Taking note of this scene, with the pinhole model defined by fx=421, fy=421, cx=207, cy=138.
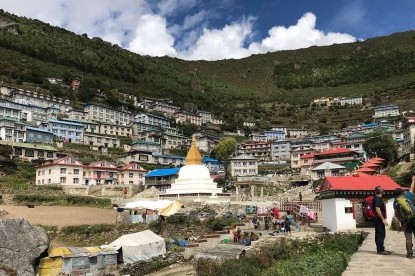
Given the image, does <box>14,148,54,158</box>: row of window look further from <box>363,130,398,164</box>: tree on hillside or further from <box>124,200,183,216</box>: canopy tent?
<box>363,130,398,164</box>: tree on hillside

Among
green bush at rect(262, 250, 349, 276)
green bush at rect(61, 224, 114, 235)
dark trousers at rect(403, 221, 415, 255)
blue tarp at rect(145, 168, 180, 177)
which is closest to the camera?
green bush at rect(262, 250, 349, 276)

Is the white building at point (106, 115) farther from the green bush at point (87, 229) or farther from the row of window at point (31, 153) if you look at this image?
the green bush at point (87, 229)

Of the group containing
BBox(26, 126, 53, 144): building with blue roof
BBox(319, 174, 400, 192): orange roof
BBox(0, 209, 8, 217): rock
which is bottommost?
BBox(0, 209, 8, 217): rock

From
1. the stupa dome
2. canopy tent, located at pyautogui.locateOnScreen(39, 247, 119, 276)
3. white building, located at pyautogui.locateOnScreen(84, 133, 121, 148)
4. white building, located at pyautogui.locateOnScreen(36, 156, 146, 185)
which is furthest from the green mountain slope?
canopy tent, located at pyautogui.locateOnScreen(39, 247, 119, 276)

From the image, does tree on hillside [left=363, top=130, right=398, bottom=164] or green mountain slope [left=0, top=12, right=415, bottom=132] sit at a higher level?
green mountain slope [left=0, top=12, right=415, bottom=132]

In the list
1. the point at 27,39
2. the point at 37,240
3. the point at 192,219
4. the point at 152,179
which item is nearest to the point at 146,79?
the point at 27,39

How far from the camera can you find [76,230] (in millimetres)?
33312

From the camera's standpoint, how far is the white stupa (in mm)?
46312

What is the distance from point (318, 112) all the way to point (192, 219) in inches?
4355

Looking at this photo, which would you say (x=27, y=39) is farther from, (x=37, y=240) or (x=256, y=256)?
(x=256, y=256)

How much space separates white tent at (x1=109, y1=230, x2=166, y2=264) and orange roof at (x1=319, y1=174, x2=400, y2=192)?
399 inches

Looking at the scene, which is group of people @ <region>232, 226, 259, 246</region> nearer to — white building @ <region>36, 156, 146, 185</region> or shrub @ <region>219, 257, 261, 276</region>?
shrub @ <region>219, 257, 261, 276</region>

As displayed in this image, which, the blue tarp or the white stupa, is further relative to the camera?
the blue tarp

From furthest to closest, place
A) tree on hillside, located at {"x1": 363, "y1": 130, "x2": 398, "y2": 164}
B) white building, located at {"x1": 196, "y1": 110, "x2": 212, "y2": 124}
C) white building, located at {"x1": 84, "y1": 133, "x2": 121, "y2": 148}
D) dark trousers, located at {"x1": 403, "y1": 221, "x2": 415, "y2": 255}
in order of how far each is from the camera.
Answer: white building, located at {"x1": 196, "y1": 110, "x2": 212, "y2": 124}, white building, located at {"x1": 84, "y1": 133, "x2": 121, "y2": 148}, tree on hillside, located at {"x1": 363, "y1": 130, "x2": 398, "y2": 164}, dark trousers, located at {"x1": 403, "y1": 221, "x2": 415, "y2": 255}
